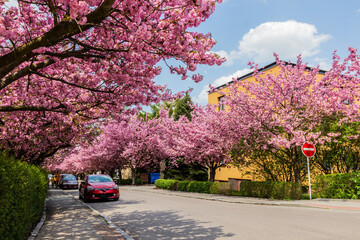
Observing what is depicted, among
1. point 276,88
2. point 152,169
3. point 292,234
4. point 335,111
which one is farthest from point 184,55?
point 152,169

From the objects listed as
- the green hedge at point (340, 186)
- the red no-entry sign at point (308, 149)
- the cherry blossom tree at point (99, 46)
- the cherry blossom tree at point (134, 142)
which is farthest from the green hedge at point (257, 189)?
the cherry blossom tree at point (134, 142)

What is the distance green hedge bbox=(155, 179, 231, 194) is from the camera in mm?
19734

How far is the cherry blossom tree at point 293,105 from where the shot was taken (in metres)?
14.7

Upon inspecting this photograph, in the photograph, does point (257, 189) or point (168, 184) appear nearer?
point (257, 189)

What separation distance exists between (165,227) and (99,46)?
209 inches

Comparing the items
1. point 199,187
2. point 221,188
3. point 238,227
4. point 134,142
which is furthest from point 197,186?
point 134,142

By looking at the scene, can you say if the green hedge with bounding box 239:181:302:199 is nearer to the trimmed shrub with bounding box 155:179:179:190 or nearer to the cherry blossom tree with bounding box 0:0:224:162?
the cherry blossom tree with bounding box 0:0:224:162

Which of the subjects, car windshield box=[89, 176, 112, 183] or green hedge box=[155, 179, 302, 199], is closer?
green hedge box=[155, 179, 302, 199]

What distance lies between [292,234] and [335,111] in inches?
421

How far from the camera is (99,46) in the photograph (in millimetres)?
7398

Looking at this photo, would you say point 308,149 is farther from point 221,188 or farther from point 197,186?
point 197,186

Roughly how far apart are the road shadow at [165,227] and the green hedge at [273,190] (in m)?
7.45

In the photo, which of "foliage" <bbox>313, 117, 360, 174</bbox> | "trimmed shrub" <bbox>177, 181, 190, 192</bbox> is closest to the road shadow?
"foliage" <bbox>313, 117, 360, 174</bbox>

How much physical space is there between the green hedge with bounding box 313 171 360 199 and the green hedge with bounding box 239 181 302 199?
114 centimetres
